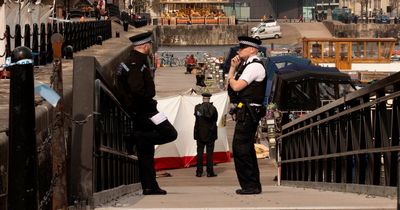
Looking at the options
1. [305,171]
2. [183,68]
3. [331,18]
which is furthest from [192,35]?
[305,171]

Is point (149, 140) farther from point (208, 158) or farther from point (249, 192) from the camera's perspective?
point (208, 158)

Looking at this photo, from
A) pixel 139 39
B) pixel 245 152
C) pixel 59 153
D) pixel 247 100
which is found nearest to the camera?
pixel 59 153

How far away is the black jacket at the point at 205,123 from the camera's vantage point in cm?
2023

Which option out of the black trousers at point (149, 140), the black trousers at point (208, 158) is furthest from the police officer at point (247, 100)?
the black trousers at point (208, 158)

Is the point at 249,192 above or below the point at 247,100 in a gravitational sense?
below

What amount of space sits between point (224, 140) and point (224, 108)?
1.27m

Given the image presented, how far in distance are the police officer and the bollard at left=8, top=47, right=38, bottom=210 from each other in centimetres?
516

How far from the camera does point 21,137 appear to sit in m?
4.87

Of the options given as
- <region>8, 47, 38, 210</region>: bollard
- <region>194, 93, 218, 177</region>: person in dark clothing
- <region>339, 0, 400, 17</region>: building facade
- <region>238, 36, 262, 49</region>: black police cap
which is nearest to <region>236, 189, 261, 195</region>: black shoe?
<region>238, 36, 262, 49</region>: black police cap

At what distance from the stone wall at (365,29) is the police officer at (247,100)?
11749 centimetres

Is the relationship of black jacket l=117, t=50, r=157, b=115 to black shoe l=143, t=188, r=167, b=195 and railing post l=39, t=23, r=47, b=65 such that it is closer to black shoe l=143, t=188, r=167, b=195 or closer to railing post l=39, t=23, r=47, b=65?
black shoe l=143, t=188, r=167, b=195

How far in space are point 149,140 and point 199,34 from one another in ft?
384

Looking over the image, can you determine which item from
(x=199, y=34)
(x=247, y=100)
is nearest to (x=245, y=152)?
(x=247, y=100)

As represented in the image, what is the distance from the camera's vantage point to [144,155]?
33.6 ft
